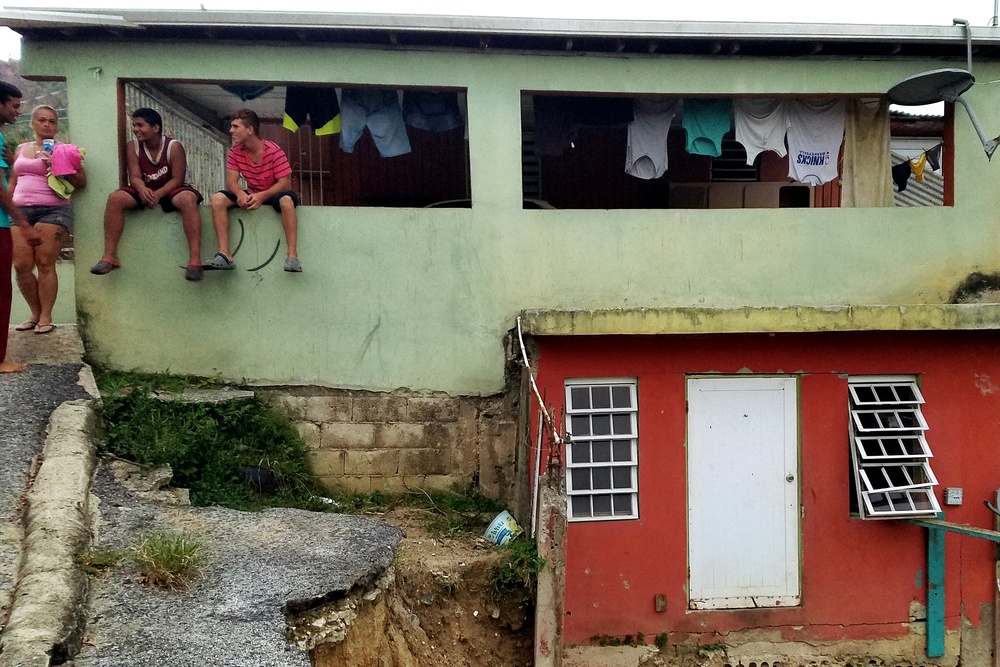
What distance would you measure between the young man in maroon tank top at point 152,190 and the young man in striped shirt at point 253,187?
200mm

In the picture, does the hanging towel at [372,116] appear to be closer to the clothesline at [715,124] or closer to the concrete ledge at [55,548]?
the clothesline at [715,124]

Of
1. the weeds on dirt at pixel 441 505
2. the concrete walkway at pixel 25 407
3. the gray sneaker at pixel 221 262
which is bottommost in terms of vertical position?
the weeds on dirt at pixel 441 505

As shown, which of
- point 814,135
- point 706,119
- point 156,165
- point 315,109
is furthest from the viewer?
point 814,135

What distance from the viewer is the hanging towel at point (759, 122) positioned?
8.07 metres

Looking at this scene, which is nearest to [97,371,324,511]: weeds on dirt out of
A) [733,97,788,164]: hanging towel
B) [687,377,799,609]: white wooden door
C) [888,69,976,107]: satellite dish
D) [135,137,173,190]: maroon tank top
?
[135,137,173,190]: maroon tank top

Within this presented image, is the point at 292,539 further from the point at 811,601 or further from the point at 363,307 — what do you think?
the point at 811,601

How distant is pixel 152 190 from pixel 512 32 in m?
3.37

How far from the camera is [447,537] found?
6840 millimetres

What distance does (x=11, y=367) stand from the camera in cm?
636

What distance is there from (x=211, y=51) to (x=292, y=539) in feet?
14.0

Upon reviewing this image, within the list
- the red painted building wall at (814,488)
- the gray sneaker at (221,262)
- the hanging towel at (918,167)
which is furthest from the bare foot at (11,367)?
the hanging towel at (918,167)

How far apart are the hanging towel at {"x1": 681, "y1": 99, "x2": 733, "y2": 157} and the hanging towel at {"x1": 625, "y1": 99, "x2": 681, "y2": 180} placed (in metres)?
0.19

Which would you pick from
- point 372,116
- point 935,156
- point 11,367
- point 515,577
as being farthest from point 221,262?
point 935,156

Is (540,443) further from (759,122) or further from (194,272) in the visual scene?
(759,122)
